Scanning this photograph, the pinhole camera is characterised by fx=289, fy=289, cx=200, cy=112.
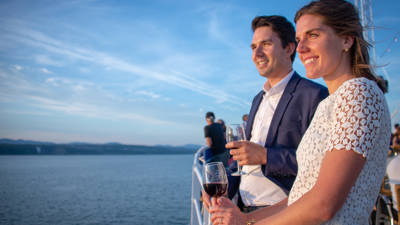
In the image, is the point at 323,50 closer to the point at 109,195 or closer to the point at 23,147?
the point at 109,195

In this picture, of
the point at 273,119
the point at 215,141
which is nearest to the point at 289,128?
the point at 273,119

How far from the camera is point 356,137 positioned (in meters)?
1.00

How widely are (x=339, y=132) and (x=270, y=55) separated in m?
1.34

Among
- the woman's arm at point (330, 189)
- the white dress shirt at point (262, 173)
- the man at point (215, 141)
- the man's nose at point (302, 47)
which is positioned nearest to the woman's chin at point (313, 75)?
the man's nose at point (302, 47)

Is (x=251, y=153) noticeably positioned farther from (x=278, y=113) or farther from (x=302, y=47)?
(x=302, y=47)

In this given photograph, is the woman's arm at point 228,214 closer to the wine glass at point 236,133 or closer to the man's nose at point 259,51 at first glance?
the wine glass at point 236,133

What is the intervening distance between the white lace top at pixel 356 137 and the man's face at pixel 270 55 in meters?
1.10

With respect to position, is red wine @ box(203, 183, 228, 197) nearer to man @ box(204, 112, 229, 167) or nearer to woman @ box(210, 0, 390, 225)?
woman @ box(210, 0, 390, 225)

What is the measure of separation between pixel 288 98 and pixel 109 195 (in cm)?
3374

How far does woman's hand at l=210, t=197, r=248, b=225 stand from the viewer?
1363 mm

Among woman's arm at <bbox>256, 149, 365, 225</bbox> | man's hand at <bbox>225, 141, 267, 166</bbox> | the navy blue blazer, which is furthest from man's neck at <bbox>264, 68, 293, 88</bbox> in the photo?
woman's arm at <bbox>256, 149, 365, 225</bbox>

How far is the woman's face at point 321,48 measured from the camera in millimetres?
1248

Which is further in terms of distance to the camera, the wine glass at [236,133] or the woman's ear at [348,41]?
the wine glass at [236,133]

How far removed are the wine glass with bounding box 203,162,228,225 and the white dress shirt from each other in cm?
46
